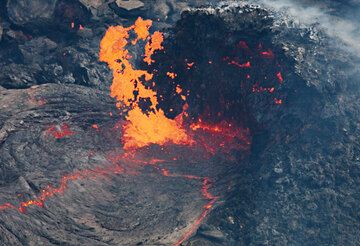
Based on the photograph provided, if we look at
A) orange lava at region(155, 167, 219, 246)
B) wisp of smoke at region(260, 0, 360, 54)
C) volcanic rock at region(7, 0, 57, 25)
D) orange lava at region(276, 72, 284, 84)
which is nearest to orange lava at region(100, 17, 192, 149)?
orange lava at region(155, 167, 219, 246)

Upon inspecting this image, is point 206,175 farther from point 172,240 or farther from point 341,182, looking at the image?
point 341,182

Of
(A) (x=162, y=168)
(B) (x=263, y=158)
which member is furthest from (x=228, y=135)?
(A) (x=162, y=168)

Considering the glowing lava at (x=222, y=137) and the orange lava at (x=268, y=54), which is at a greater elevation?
the orange lava at (x=268, y=54)

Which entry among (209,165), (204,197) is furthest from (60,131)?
(204,197)

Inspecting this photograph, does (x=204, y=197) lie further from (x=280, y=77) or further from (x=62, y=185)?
(x=280, y=77)

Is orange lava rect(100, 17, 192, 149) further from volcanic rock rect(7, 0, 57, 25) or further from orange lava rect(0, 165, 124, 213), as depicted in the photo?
volcanic rock rect(7, 0, 57, 25)

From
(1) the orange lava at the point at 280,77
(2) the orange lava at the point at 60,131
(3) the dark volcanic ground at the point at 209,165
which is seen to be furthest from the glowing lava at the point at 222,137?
(2) the orange lava at the point at 60,131

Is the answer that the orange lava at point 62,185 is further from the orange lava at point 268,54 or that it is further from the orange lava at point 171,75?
the orange lava at point 268,54
